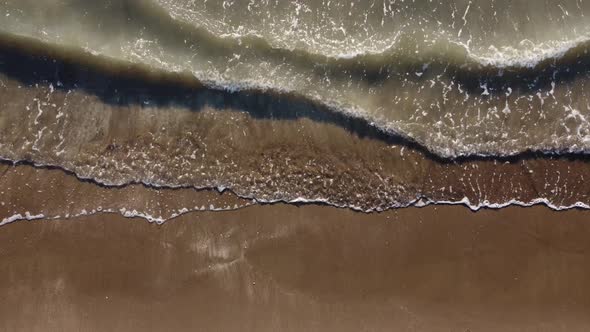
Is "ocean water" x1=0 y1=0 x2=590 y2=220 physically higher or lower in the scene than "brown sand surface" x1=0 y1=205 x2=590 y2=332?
higher

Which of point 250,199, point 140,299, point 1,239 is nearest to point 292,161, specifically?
point 250,199

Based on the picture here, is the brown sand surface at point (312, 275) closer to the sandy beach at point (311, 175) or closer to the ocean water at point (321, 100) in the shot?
the sandy beach at point (311, 175)

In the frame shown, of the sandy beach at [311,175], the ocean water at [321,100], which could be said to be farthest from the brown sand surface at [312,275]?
the ocean water at [321,100]

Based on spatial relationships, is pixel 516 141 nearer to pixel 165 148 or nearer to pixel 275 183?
pixel 275 183

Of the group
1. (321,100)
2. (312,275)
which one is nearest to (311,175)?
(321,100)

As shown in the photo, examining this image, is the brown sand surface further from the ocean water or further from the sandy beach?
the ocean water

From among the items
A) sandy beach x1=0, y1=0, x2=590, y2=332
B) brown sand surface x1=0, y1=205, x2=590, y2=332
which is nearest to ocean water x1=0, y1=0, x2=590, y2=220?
sandy beach x1=0, y1=0, x2=590, y2=332
